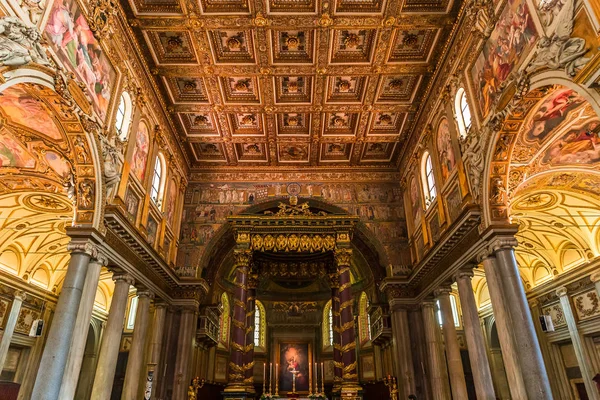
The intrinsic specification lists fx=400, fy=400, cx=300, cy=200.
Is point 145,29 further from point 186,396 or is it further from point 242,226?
point 186,396

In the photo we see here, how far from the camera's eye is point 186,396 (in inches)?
649

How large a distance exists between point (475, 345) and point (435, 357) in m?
3.58

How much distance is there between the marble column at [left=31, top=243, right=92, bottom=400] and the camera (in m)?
9.12

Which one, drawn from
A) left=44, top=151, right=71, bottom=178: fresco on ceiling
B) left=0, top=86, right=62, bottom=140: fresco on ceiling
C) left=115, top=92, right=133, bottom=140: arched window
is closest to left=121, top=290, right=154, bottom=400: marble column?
left=44, top=151, right=71, bottom=178: fresco on ceiling

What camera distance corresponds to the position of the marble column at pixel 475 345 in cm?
1140

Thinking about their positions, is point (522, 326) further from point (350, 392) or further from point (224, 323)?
point (224, 323)

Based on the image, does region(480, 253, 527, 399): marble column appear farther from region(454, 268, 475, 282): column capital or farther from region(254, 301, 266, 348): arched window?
region(254, 301, 266, 348): arched window

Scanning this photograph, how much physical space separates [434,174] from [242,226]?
779 centimetres

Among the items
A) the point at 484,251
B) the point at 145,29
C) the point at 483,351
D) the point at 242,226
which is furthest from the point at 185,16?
the point at 483,351

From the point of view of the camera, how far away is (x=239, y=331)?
1438 centimetres

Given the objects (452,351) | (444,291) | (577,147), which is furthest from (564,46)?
(452,351)

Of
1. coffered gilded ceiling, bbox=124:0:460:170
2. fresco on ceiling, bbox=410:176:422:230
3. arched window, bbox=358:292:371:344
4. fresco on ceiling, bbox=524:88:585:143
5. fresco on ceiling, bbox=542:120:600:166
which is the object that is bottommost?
arched window, bbox=358:292:371:344

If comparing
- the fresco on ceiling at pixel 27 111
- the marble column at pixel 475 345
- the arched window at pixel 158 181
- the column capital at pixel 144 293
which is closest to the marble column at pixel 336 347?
the marble column at pixel 475 345

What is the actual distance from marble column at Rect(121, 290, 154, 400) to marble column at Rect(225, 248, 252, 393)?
3173 mm
